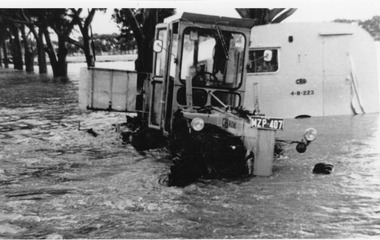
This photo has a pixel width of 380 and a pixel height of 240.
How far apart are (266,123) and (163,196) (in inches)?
67.2

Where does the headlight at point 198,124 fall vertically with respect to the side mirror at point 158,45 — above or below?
below

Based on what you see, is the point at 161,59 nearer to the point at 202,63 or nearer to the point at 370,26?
the point at 202,63

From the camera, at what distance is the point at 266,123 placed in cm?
636

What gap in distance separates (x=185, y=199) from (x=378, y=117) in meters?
9.70

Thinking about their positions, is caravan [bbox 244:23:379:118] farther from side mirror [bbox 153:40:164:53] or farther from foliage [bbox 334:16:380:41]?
side mirror [bbox 153:40:164:53]

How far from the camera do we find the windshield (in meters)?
7.76

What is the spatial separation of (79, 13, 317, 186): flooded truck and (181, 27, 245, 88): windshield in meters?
0.01

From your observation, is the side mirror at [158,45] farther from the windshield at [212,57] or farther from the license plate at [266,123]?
the license plate at [266,123]

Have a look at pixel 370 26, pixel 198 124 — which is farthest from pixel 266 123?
→ pixel 370 26

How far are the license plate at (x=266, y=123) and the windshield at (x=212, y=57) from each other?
168 centimetres

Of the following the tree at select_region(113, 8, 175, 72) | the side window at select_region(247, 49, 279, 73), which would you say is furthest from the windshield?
the tree at select_region(113, 8, 175, 72)

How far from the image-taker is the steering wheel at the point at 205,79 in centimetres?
782

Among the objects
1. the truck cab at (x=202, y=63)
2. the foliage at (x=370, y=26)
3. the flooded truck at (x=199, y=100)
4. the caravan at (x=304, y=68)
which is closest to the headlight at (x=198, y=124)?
the flooded truck at (x=199, y=100)

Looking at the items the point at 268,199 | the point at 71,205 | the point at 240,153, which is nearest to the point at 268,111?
the point at 240,153
